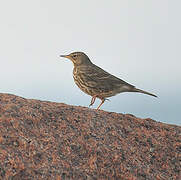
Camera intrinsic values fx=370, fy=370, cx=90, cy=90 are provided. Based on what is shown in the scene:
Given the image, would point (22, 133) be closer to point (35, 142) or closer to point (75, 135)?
point (35, 142)

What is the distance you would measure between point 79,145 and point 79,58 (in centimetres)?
588

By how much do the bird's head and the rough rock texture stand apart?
14.0 ft

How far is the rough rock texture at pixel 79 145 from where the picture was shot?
534cm

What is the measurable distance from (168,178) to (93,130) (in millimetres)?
1479

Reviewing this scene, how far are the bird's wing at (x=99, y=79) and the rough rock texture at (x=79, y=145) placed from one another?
2876 mm

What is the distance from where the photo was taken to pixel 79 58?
37.7 ft

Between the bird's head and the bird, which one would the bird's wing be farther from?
the bird's head

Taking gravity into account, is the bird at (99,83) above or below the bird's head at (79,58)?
below

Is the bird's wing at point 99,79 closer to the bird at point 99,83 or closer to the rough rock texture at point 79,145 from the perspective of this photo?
the bird at point 99,83

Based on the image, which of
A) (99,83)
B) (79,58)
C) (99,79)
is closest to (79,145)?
(99,83)

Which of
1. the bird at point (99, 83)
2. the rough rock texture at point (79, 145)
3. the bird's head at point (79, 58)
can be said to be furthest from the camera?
the bird's head at point (79, 58)

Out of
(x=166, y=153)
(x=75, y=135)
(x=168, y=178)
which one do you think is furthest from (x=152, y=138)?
(x=75, y=135)

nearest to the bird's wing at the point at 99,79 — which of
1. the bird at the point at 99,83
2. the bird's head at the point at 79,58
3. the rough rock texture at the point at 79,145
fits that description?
the bird at the point at 99,83

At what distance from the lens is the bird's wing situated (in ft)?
33.6
